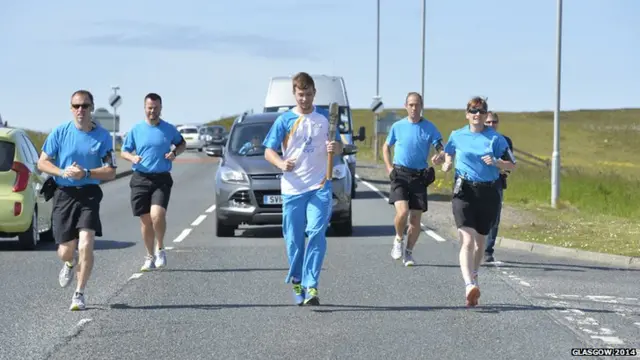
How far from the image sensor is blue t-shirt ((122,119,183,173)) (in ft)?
45.5

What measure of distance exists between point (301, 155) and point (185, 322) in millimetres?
1758

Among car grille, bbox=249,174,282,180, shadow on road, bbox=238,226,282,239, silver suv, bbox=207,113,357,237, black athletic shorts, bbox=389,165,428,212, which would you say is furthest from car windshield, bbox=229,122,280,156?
black athletic shorts, bbox=389,165,428,212

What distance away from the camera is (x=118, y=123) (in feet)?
184

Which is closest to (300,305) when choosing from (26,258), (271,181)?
(26,258)

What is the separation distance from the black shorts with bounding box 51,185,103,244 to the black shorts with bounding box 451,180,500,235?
3.10m

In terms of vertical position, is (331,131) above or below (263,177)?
above

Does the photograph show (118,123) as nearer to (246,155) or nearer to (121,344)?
(246,155)

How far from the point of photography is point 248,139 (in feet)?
63.8

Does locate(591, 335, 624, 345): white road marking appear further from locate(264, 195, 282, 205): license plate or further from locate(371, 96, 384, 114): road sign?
locate(371, 96, 384, 114): road sign

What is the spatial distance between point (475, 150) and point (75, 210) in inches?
136

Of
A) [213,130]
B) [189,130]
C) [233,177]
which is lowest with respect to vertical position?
[213,130]

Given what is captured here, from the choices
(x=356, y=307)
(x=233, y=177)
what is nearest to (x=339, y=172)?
(x=233, y=177)

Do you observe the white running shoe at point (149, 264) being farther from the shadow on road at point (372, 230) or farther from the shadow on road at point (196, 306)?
the shadow on road at point (372, 230)

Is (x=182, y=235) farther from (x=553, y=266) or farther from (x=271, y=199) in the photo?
(x=553, y=266)
